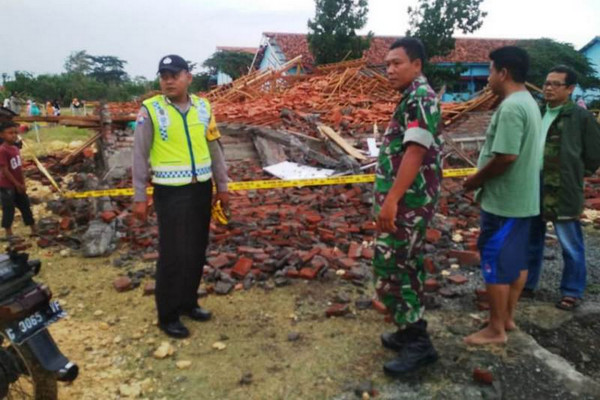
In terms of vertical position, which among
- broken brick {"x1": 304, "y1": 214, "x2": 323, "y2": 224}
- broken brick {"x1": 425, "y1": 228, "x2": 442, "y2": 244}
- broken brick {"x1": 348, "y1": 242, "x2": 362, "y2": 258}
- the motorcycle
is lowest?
broken brick {"x1": 348, "y1": 242, "x2": 362, "y2": 258}

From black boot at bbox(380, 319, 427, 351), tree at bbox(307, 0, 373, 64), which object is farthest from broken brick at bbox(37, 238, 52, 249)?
tree at bbox(307, 0, 373, 64)

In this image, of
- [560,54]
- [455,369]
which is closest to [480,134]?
[455,369]

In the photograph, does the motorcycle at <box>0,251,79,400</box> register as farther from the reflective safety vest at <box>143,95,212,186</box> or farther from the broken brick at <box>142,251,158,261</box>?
the broken brick at <box>142,251,158,261</box>

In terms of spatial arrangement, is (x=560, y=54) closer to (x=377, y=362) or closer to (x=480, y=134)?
(x=480, y=134)

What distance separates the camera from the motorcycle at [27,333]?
2090 mm

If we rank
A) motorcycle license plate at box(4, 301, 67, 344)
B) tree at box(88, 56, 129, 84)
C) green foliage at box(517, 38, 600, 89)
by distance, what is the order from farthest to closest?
1. tree at box(88, 56, 129, 84)
2. green foliage at box(517, 38, 600, 89)
3. motorcycle license plate at box(4, 301, 67, 344)

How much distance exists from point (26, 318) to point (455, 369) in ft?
7.78

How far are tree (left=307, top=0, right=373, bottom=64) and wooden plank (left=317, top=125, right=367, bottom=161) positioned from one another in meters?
15.9

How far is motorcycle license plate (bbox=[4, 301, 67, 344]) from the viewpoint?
2080 millimetres

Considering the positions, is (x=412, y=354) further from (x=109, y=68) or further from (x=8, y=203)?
(x=109, y=68)

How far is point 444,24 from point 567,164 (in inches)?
913

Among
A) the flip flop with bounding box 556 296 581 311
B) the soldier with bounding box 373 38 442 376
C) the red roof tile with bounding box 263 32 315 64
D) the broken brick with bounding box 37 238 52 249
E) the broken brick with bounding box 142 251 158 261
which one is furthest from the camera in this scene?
the red roof tile with bounding box 263 32 315 64

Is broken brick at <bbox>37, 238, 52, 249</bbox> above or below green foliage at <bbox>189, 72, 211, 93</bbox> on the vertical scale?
below

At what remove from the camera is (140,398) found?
2.62 m
